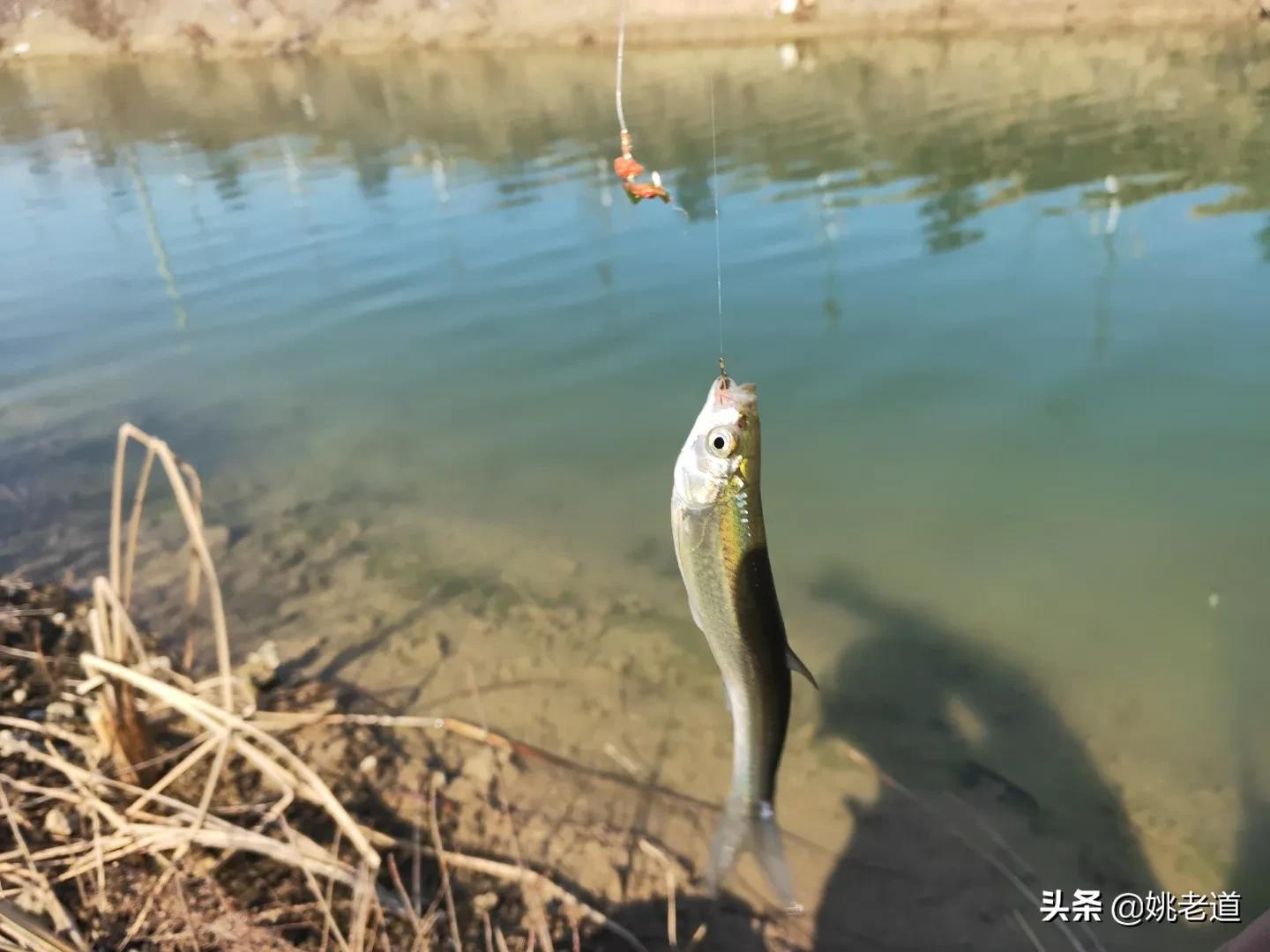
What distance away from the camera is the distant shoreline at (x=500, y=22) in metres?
24.4

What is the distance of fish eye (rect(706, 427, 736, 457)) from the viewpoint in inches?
91.1

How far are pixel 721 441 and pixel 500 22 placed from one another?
1305 inches

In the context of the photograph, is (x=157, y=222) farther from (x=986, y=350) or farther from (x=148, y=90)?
(x=148, y=90)

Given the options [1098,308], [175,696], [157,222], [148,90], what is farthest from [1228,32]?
[148,90]

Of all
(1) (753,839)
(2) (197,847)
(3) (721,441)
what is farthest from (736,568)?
(2) (197,847)

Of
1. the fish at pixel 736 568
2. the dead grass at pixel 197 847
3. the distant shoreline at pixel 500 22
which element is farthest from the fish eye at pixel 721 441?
the distant shoreline at pixel 500 22

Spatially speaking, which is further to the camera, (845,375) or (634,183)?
(845,375)

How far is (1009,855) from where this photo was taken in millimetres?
3928

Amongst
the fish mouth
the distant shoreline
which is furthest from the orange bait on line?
the distant shoreline

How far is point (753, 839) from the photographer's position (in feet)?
9.82

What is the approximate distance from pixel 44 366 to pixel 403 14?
92.0 ft

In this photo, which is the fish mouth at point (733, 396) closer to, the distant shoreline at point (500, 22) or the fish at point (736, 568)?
the fish at point (736, 568)

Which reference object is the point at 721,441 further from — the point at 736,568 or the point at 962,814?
the point at 962,814

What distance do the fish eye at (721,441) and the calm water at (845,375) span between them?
2805 mm
